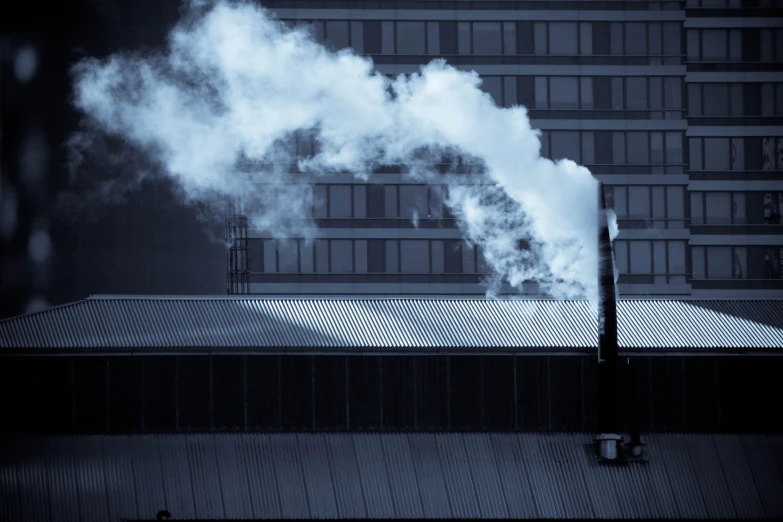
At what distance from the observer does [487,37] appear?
110m

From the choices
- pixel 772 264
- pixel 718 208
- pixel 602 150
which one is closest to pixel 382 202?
pixel 602 150

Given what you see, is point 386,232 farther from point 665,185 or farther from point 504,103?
point 665,185

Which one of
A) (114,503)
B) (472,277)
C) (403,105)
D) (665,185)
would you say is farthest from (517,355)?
(665,185)

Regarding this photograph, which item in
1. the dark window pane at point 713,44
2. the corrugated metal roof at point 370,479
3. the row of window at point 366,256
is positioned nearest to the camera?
the corrugated metal roof at point 370,479

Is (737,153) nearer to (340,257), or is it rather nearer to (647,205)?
(647,205)

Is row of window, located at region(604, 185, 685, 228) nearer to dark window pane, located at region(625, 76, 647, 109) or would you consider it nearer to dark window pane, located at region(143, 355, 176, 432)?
dark window pane, located at region(625, 76, 647, 109)

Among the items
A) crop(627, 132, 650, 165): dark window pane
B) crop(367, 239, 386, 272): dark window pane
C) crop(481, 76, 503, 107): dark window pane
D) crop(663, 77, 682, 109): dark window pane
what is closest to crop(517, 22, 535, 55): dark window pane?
crop(481, 76, 503, 107): dark window pane

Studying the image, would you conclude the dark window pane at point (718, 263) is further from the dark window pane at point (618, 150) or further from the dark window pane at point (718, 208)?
the dark window pane at point (618, 150)

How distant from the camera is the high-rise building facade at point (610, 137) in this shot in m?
109

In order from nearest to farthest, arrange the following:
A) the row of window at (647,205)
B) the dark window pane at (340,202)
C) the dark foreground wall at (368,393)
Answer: the dark foreground wall at (368,393) → the dark window pane at (340,202) → the row of window at (647,205)

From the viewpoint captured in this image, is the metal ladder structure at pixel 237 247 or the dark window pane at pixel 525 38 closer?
the metal ladder structure at pixel 237 247

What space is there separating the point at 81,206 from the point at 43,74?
1052 cm

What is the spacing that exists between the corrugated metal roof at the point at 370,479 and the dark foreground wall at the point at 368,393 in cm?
81

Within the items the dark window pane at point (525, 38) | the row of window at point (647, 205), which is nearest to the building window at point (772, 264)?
the row of window at point (647, 205)
